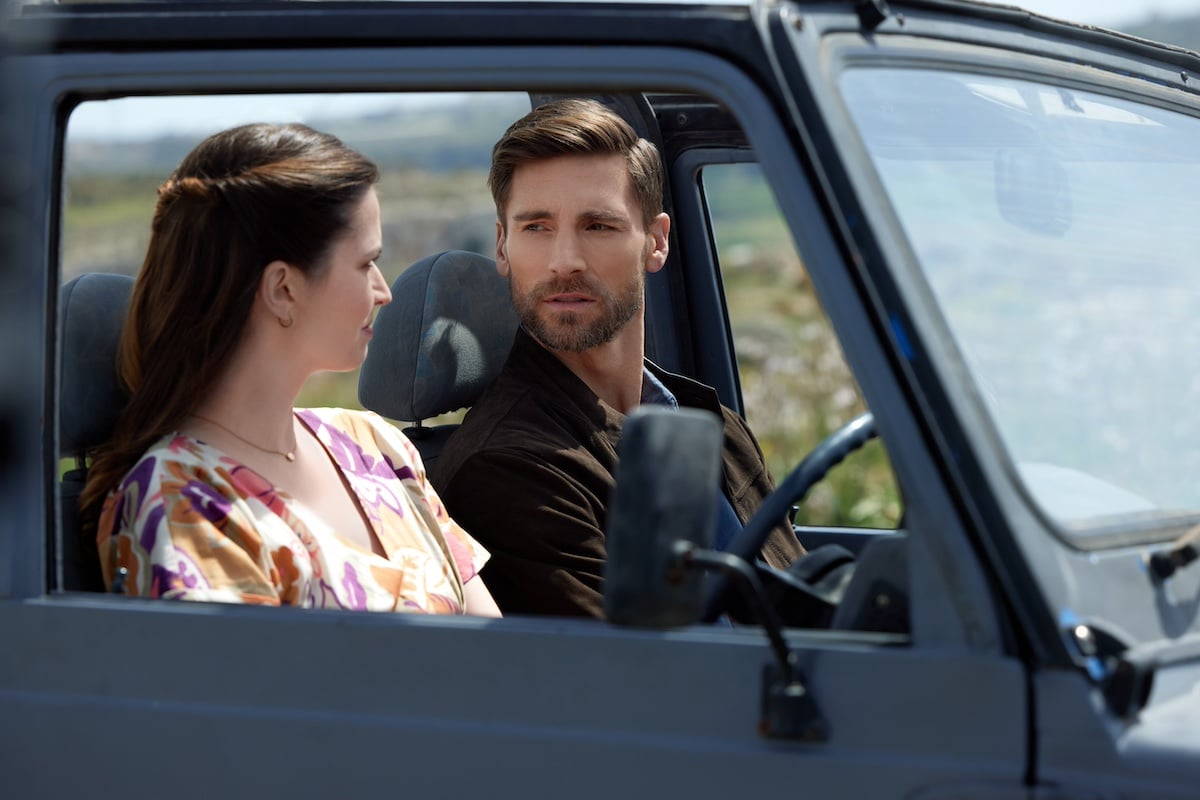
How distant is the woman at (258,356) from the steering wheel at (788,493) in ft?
1.83

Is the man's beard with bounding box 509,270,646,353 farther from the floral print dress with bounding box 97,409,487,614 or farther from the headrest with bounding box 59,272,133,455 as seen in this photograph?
the headrest with bounding box 59,272,133,455

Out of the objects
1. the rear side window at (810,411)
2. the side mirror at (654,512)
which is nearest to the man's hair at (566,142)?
the rear side window at (810,411)

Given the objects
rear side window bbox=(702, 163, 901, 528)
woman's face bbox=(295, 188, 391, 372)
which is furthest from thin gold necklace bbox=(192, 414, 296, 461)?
rear side window bbox=(702, 163, 901, 528)

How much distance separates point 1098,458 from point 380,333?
1.57 metres

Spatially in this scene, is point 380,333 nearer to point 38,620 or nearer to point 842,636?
point 38,620

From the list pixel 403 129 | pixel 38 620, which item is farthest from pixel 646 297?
pixel 403 129

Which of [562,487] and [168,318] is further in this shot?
[562,487]

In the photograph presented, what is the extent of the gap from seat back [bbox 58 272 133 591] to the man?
0.64 metres

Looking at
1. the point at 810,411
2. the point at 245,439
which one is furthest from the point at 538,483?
the point at 810,411

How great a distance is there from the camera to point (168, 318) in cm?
227

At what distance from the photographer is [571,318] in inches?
118

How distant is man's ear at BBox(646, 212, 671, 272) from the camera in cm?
327

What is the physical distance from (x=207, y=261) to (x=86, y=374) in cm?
26

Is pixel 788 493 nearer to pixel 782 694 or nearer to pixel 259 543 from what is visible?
pixel 782 694
